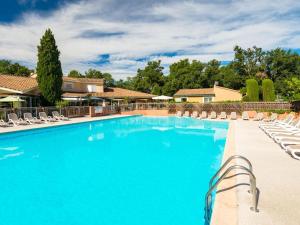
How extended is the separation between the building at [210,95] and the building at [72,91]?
23.8 ft

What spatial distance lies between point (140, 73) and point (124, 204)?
54551mm

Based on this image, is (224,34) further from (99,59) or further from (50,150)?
(99,59)

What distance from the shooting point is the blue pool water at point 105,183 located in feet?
17.0

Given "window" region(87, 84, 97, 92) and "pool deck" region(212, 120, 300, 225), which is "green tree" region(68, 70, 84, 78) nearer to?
"window" region(87, 84, 97, 92)

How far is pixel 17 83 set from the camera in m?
25.7

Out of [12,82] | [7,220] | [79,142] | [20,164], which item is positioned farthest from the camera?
[12,82]

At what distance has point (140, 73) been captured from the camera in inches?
2323

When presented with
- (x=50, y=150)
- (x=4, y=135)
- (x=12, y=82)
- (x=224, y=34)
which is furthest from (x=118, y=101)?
(x=50, y=150)

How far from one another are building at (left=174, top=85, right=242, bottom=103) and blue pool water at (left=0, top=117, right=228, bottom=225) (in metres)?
30.0

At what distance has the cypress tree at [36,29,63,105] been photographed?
82.1 ft

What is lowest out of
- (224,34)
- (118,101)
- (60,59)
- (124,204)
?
(124,204)

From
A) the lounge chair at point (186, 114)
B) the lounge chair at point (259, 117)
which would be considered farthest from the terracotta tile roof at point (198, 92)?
the lounge chair at point (259, 117)

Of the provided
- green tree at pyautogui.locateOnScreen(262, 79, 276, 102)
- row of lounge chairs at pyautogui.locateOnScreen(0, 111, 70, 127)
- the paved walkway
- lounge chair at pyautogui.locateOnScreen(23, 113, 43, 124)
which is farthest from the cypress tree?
green tree at pyautogui.locateOnScreen(262, 79, 276, 102)

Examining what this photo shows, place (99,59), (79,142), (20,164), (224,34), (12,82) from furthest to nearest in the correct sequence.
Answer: (99,59), (224,34), (12,82), (79,142), (20,164)
